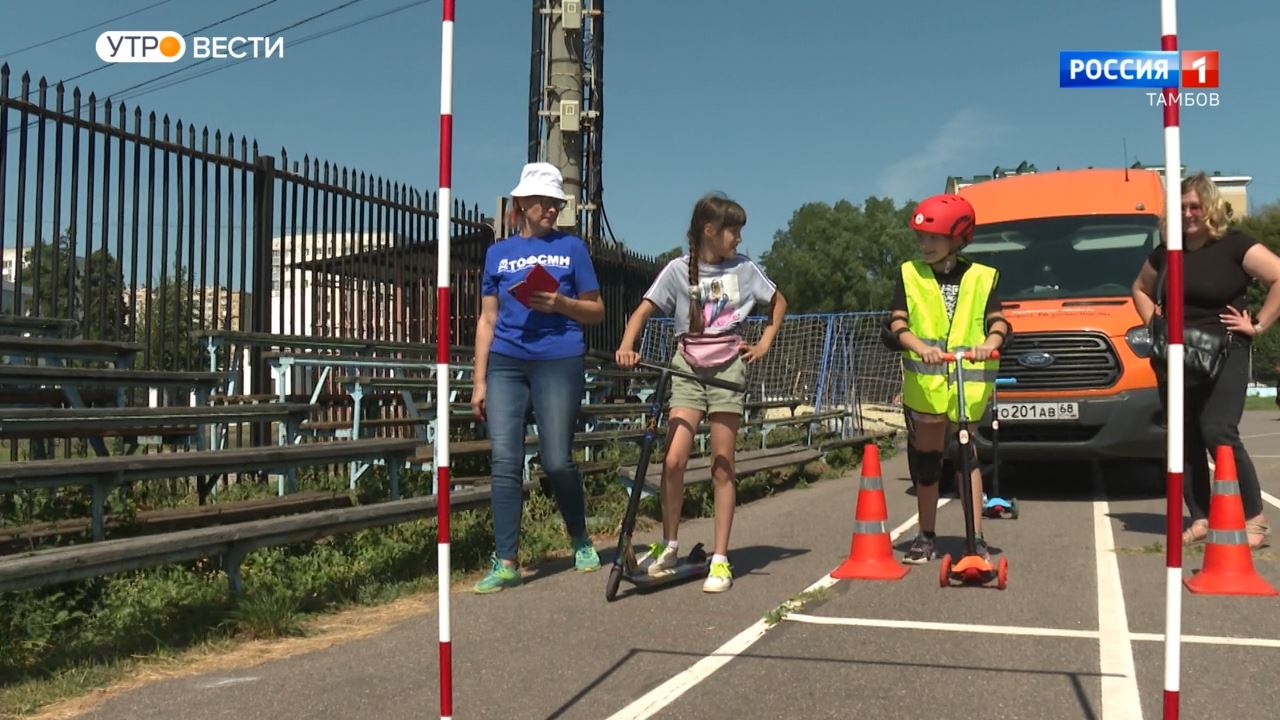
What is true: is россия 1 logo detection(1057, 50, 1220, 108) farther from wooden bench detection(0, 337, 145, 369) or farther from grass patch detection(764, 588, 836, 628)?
wooden bench detection(0, 337, 145, 369)

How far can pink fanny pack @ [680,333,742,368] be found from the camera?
248 inches

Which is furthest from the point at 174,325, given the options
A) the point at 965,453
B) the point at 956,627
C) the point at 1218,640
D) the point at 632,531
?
the point at 1218,640

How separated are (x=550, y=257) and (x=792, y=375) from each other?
10.7m

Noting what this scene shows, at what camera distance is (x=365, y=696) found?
4230 mm

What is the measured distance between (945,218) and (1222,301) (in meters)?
2.06

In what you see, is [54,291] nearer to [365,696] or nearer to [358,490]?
[358,490]

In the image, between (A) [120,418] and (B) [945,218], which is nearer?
(B) [945,218]

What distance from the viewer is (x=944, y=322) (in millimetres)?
6180

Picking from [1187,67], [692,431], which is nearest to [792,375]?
[692,431]

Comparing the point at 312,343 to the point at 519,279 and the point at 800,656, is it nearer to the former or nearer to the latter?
the point at 519,279

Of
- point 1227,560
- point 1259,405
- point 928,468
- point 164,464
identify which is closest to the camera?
point 164,464

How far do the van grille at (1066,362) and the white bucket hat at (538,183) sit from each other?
4695 mm

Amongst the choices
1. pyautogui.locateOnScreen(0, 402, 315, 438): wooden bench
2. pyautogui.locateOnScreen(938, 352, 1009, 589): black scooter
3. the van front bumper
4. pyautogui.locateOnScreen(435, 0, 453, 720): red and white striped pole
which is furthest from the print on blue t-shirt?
the van front bumper

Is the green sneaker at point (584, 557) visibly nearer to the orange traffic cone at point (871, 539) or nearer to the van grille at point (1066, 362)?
the orange traffic cone at point (871, 539)
